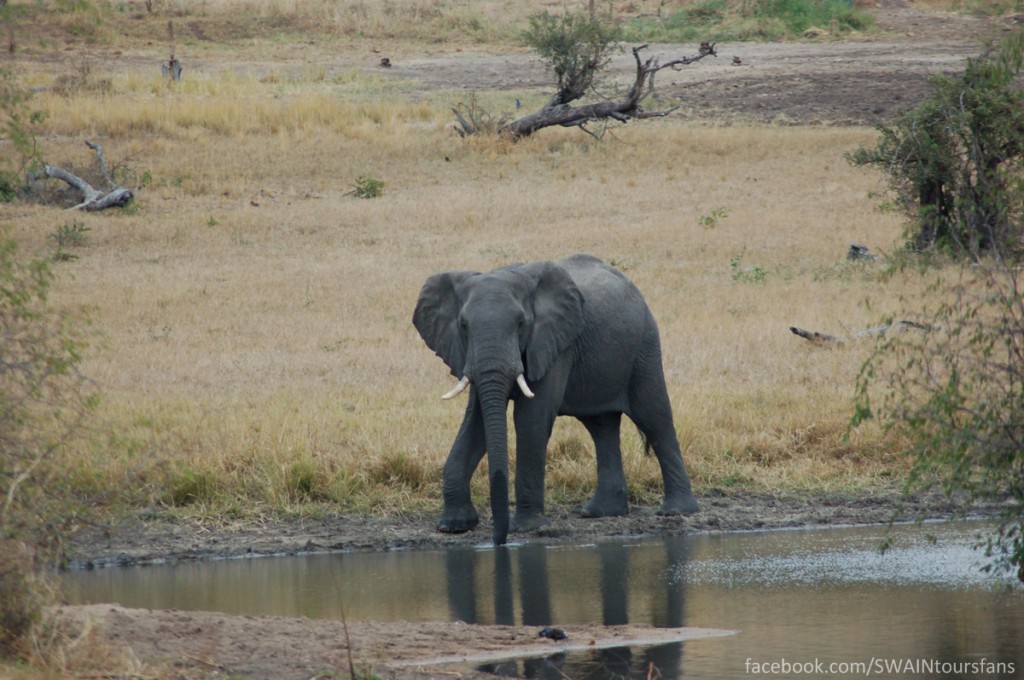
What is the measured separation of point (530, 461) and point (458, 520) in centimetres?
70

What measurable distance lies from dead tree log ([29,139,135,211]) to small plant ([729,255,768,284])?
11.2 m

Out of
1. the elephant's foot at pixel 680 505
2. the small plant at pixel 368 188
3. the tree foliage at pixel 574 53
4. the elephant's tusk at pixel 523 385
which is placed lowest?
the elephant's foot at pixel 680 505

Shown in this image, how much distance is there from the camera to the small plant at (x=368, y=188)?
2752 cm

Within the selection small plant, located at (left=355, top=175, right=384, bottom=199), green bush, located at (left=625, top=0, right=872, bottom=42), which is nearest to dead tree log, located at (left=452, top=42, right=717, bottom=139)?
small plant, located at (left=355, top=175, right=384, bottom=199)

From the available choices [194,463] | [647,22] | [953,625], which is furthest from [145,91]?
[953,625]

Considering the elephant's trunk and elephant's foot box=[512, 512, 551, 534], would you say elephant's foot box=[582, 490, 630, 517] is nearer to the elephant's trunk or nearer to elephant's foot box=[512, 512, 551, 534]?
elephant's foot box=[512, 512, 551, 534]

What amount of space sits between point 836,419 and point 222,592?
5873 mm

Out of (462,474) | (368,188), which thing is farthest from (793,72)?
(462,474)

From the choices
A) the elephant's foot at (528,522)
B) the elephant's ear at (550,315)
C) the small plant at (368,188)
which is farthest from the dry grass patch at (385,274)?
the elephant's ear at (550,315)

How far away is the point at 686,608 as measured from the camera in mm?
8812

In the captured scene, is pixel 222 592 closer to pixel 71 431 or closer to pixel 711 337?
pixel 71 431

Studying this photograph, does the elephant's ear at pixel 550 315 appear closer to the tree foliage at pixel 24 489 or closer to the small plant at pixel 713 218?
the tree foliage at pixel 24 489

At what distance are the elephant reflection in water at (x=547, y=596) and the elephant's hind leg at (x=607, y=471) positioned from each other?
2.03 feet

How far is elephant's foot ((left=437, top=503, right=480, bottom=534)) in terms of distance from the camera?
10734 mm
